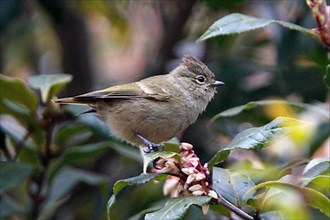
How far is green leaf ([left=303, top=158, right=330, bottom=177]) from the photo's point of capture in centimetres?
268

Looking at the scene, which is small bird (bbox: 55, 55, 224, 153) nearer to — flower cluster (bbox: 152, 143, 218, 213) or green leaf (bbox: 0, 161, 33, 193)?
green leaf (bbox: 0, 161, 33, 193)

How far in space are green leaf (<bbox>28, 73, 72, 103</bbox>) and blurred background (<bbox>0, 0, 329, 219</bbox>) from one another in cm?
84

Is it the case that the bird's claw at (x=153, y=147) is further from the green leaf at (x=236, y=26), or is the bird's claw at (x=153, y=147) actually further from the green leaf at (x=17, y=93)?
the green leaf at (x=17, y=93)

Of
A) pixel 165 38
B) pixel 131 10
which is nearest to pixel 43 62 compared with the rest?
pixel 131 10

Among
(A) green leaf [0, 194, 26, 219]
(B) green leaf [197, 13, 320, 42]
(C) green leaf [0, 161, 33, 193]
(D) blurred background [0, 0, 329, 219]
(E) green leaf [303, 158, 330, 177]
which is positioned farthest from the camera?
(D) blurred background [0, 0, 329, 219]

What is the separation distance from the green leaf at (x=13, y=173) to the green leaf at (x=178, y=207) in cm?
111

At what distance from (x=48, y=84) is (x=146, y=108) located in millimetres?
521

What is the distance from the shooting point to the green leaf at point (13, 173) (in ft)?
10.8

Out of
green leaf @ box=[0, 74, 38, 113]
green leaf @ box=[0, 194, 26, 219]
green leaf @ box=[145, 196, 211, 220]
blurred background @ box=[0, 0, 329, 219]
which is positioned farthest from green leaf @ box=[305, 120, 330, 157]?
green leaf @ box=[0, 194, 26, 219]

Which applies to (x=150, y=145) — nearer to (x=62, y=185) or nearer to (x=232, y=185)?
(x=232, y=185)

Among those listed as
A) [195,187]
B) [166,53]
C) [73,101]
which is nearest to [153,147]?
[73,101]

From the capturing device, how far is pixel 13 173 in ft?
11.0

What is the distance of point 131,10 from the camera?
5.53 m

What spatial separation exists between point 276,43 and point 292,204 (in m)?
3.06
